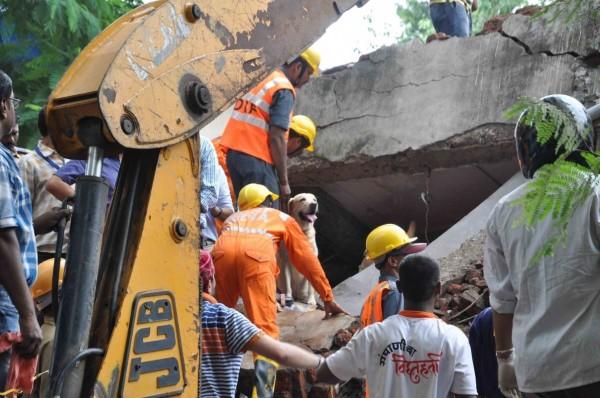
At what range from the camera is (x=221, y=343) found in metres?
3.66

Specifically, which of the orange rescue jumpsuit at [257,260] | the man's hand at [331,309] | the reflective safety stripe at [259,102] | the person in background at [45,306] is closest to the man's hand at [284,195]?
the reflective safety stripe at [259,102]

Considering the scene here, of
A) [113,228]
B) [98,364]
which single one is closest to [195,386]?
→ [98,364]

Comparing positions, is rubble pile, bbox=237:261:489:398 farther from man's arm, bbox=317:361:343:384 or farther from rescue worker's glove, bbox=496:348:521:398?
rescue worker's glove, bbox=496:348:521:398

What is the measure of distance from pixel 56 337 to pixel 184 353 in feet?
1.46

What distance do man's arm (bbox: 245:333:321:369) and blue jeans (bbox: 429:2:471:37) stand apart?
7028mm

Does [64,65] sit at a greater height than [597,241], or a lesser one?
greater

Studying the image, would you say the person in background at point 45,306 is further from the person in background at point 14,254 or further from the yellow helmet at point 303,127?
the yellow helmet at point 303,127

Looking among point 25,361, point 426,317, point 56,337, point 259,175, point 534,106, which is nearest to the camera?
point 534,106

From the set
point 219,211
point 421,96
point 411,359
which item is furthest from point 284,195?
Answer: point 411,359

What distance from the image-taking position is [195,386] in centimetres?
284

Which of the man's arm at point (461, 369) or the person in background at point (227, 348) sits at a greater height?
the person in background at point (227, 348)

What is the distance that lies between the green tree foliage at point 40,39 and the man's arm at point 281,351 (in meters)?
4.63

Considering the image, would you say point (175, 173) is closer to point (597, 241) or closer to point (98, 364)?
point (98, 364)

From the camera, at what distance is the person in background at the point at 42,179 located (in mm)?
4941
